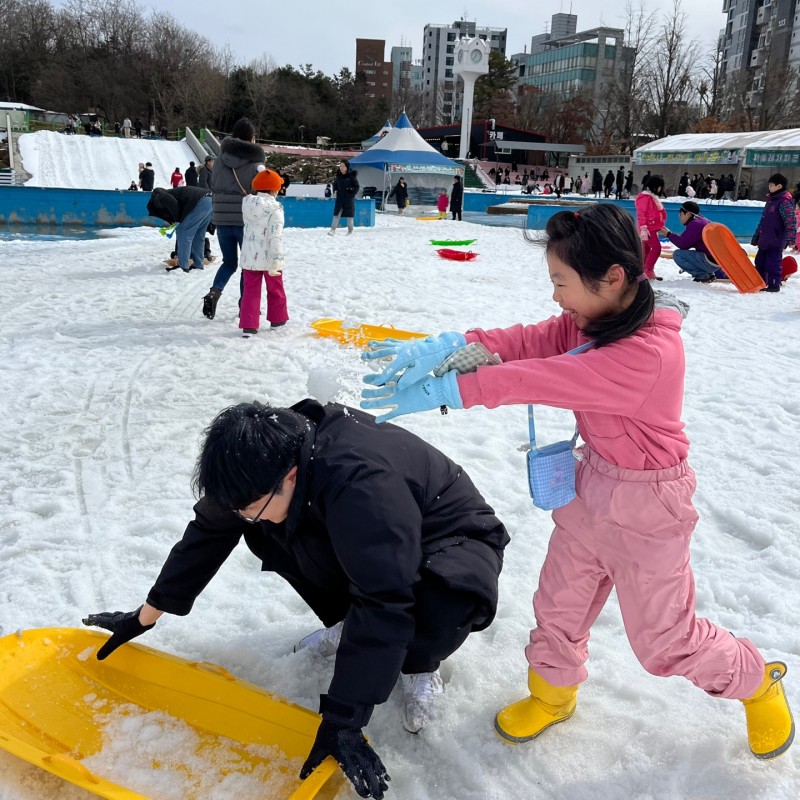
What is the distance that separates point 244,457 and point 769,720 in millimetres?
1460

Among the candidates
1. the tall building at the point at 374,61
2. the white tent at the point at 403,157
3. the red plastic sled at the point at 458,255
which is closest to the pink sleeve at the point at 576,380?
the red plastic sled at the point at 458,255

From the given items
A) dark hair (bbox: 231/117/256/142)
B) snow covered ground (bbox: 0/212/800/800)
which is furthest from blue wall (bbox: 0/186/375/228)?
dark hair (bbox: 231/117/256/142)

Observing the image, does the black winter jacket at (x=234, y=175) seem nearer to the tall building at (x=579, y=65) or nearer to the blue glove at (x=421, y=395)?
the blue glove at (x=421, y=395)

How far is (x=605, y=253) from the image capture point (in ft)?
4.90

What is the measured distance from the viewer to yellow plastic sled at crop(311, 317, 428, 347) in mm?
5648

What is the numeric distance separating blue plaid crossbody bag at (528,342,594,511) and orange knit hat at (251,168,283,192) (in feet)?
14.5

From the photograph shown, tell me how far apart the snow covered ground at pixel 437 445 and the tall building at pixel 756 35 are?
172ft

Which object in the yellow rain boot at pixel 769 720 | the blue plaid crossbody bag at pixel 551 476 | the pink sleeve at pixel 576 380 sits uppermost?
the pink sleeve at pixel 576 380

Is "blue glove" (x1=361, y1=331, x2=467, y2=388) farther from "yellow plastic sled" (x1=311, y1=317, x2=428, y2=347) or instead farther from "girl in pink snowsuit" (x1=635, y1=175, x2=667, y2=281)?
"girl in pink snowsuit" (x1=635, y1=175, x2=667, y2=281)

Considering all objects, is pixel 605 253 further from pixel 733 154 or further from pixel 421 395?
pixel 733 154

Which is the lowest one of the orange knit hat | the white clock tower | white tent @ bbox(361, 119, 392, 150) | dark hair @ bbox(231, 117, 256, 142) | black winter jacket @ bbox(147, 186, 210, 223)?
black winter jacket @ bbox(147, 186, 210, 223)

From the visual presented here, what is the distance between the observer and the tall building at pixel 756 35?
178ft

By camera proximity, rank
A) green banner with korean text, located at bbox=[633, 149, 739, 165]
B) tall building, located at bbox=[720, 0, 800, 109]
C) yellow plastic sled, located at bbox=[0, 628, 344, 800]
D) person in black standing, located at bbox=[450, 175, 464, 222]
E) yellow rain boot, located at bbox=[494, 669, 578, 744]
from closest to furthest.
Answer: yellow plastic sled, located at bbox=[0, 628, 344, 800], yellow rain boot, located at bbox=[494, 669, 578, 744], person in black standing, located at bbox=[450, 175, 464, 222], green banner with korean text, located at bbox=[633, 149, 739, 165], tall building, located at bbox=[720, 0, 800, 109]

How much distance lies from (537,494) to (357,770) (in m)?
0.74
